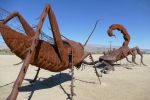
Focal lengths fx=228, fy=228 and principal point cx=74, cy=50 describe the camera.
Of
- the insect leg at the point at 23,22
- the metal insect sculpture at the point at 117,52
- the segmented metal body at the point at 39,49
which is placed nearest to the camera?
the segmented metal body at the point at 39,49

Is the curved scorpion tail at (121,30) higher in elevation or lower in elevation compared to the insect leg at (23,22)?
higher

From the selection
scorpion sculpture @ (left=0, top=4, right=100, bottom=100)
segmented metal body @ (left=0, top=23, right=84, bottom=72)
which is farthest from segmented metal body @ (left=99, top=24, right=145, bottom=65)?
scorpion sculpture @ (left=0, top=4, right=100, bottom=100)

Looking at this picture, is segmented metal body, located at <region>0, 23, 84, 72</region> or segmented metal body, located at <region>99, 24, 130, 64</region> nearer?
segmented metal body, located at <region>0, 23, 84, 72</region>

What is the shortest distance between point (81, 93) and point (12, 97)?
5201 millimetres

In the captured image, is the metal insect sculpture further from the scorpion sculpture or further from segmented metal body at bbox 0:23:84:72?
the scorpion sculpture

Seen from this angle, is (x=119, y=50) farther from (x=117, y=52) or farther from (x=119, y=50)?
(x=117, y=52)

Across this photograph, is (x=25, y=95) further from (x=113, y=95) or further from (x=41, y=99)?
(x=113, y=95)

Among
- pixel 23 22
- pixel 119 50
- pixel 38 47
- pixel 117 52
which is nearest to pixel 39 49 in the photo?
pixel 38 47

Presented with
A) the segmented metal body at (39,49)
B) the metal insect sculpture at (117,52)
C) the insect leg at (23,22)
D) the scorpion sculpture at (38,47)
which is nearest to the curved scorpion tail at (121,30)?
the metal insect sculpture at (117,52)

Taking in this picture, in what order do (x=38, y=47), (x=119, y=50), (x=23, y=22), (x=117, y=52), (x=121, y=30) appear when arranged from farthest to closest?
(x=121, y=30) < (x=119, y=50) < (x=117, y=52) < (x=38, y=47) < (x=23, y=22)

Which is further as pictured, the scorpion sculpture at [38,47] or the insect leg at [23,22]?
the insect leg at [23,22]

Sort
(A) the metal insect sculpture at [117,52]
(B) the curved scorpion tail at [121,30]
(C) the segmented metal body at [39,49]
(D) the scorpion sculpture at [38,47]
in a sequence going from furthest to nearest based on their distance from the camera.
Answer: (B) the curved scorpion tail at [121,30]
(A) the metal insect sculpture at [117,52]
(C) the segmented metal body at [39,49]
(D) the scorpion sculpture at [38,47]

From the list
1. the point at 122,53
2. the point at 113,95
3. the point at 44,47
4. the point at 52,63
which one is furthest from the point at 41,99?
the point at 122,53

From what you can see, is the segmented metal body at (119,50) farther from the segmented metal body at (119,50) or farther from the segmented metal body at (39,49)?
the segmented metal body at (39,49)
